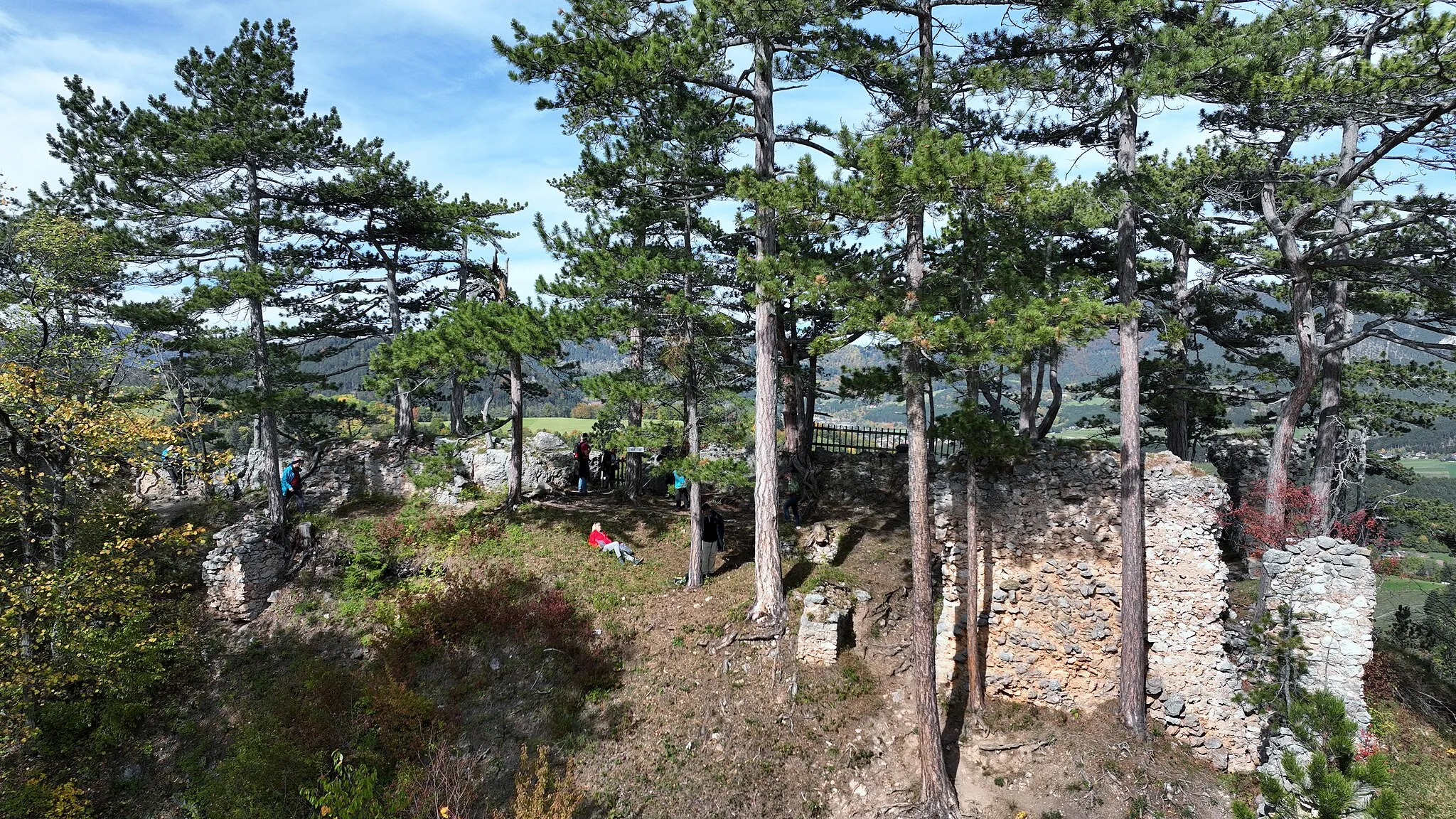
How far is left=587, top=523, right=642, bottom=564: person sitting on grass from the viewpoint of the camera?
51.4ft

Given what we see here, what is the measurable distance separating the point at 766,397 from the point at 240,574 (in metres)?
14.2

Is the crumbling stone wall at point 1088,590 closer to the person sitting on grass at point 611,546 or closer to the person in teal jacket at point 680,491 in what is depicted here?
the person sitting on grass at point 611,546

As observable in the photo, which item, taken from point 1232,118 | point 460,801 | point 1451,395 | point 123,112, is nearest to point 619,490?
point 460,801

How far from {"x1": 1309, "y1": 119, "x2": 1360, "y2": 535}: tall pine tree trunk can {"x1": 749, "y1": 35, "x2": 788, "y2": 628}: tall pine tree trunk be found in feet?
39.4

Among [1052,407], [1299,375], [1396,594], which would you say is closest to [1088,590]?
[1052,407]

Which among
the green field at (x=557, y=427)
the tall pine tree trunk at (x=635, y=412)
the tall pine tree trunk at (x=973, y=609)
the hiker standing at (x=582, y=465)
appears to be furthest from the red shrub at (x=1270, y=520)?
the hiker standing at (x=582, y=465)

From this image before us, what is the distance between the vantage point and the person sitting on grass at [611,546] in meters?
15.7

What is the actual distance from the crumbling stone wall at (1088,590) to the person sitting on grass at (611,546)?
7468 mm

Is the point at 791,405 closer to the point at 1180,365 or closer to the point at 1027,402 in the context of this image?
the point at 1027,402

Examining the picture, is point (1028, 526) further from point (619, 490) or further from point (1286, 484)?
point (619, 490)

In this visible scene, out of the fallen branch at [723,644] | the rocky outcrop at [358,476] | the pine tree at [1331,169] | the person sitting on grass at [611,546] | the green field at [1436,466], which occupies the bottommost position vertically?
the green field at [1436,466]

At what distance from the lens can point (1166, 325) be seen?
35.6 ft

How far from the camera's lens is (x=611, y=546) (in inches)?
627

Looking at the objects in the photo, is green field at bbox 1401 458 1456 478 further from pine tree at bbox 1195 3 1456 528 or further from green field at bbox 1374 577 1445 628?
pine tree at bbox 1195 3 1456 528
